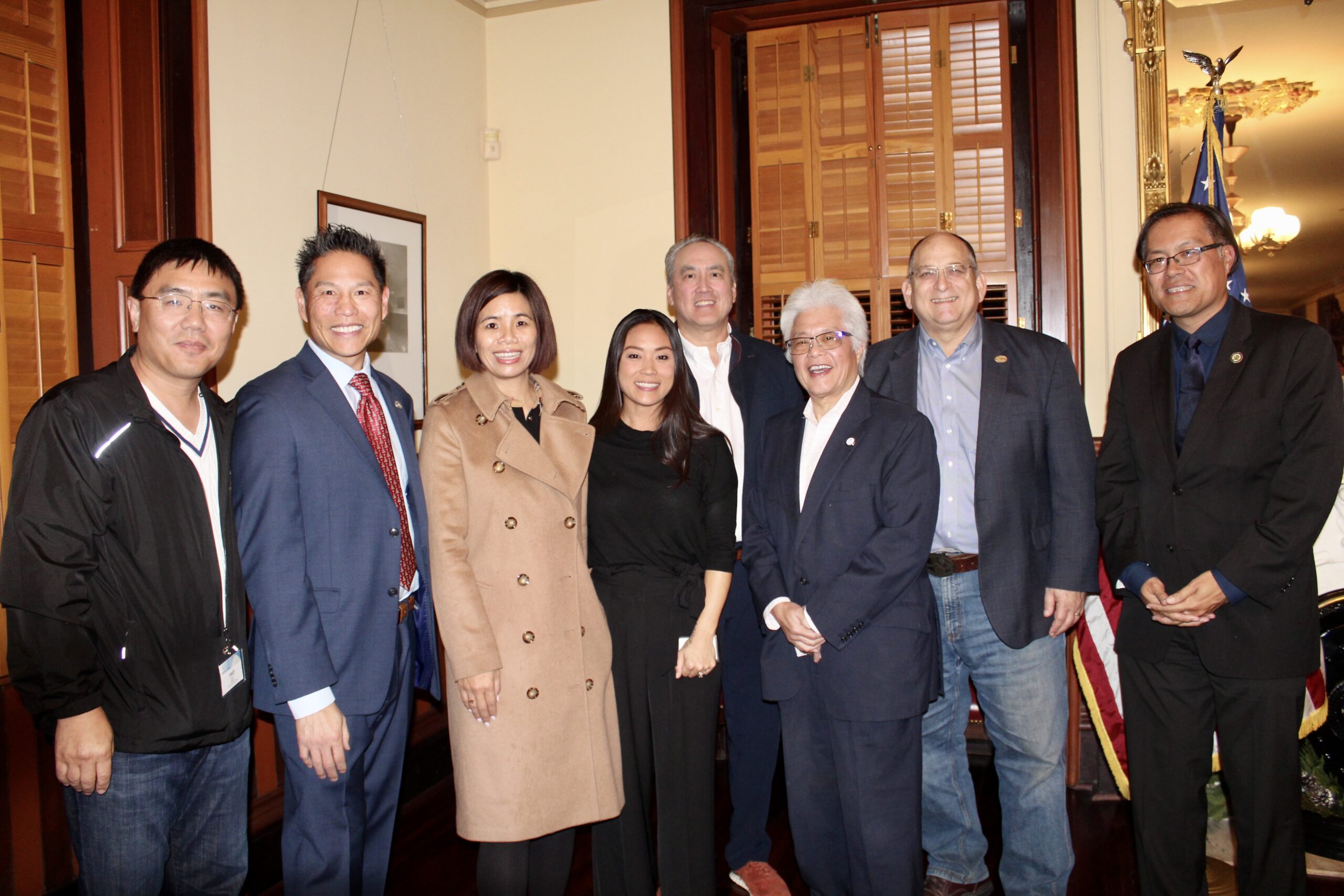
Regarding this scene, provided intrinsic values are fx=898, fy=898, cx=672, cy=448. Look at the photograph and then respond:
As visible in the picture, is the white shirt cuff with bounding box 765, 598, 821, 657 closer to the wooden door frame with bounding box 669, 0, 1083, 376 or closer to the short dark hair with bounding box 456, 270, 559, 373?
the short dark hair with bounding box 456, 270, 559, 373

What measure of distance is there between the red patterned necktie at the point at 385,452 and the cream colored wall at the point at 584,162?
7.11 feet

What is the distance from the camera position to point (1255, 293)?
3.29m

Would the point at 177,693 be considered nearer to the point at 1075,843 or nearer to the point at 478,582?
the point at 478,582

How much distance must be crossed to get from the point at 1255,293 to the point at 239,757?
3593mm

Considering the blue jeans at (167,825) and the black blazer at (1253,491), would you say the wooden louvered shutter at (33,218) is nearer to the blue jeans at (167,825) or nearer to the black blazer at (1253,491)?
the blue jeans at (167,825)

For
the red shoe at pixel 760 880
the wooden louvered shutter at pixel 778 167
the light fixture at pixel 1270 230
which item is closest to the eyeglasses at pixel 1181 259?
the light fixture at pixel 1270 230

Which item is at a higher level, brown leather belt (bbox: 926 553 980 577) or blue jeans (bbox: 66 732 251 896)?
brown leather belt (bbox: 926 553 980 577)

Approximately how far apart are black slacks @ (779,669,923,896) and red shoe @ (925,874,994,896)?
541 mm

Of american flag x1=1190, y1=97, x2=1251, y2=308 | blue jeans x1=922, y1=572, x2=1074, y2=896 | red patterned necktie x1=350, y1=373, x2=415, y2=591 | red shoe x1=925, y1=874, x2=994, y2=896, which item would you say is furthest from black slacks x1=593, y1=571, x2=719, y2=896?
american flag x1=1190, y1=97, x2=1251, y2=308

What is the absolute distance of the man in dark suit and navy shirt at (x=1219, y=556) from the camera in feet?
7.01

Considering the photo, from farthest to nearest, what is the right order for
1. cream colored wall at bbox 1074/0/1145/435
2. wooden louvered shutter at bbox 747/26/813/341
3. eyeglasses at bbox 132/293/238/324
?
wooden louvered shutter at bbox 747/26/813/341 → cream colored wall at bbox 1074/0/1145/435 → eyeglasses at bbox 132/293/238/324

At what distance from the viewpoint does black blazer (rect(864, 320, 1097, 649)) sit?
2342mm

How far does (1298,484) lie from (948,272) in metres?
0.97

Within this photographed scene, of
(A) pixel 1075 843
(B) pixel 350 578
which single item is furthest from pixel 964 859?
(B) pixel 350 578
